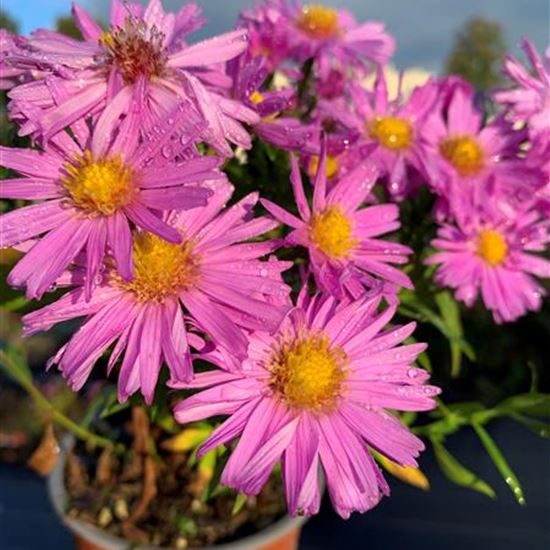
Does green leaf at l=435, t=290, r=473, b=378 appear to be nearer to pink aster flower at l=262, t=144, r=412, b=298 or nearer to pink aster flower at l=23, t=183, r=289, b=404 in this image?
pink aster flower at l=262, t=144, r=412, b=298

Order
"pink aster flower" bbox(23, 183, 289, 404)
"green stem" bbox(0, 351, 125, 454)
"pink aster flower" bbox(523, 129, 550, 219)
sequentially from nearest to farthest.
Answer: "pink aster flower" bbox(23, 183, 289, 404)
"pink aster flower" bbox(523, 129, 550, 219)
"green stem" bbox(0, 351, 125, 454)

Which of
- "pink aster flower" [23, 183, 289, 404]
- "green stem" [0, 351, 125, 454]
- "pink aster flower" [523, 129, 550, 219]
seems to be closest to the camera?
"pink aster flower" [23, 183, 289, 404]

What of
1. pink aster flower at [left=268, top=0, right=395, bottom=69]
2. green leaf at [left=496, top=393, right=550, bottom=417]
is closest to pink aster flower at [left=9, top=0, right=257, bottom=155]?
pink aster flower at [left=268, top=0, right=395, bottom=69]

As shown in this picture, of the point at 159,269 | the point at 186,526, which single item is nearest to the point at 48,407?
the point at 186,526

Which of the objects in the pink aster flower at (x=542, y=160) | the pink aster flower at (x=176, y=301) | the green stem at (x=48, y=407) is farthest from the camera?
the green stem at (x=48, y=407)

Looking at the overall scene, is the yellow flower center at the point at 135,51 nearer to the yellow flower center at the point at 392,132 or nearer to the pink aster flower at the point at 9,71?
the pink aster flower at the point at 9,71

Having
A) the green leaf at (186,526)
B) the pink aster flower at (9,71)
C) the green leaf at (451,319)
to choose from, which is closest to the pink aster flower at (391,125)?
the green leaf at (451,319)

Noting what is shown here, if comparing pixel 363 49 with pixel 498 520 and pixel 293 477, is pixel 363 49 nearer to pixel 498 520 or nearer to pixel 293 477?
pixel 293 477
